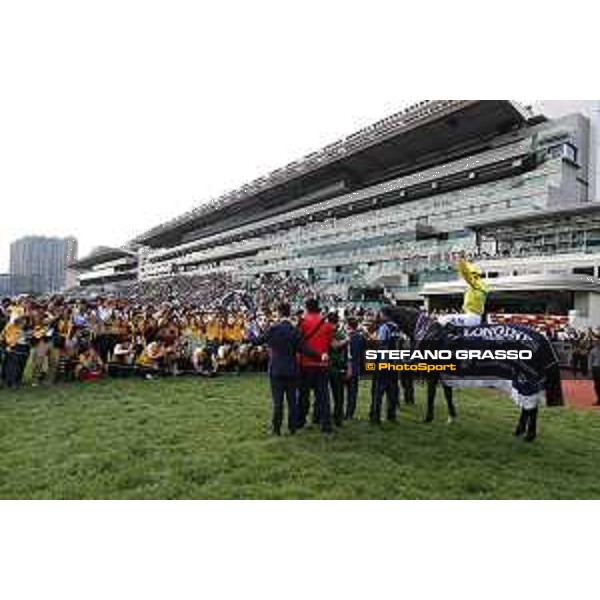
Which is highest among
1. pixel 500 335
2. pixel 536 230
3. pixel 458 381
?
pixel 536 230

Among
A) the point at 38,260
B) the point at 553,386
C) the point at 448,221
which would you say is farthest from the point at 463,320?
the point at 448,221

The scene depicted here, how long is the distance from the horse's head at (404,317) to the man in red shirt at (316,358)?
119 cm

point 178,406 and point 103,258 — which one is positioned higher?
point 103,258

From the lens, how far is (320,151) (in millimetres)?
69188

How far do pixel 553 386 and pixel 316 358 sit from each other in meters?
2.96

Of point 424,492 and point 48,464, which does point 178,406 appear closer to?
point 48,464

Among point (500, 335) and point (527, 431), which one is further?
point (527, 431)

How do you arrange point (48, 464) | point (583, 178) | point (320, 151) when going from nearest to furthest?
point (48, 464)
point (583, 178)
point (320, 151)

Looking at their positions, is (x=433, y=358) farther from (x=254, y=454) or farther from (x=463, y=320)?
Result: (x=254, y=454)

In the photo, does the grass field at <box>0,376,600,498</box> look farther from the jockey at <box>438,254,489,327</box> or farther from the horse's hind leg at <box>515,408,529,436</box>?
the jockey at <box>438,254,489,327</box>

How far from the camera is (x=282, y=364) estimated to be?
22.6ft

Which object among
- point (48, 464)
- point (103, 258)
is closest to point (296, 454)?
point (48, 464)

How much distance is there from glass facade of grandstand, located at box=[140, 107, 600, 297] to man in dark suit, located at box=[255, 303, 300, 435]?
24.8 metres

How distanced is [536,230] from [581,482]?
35.8m
